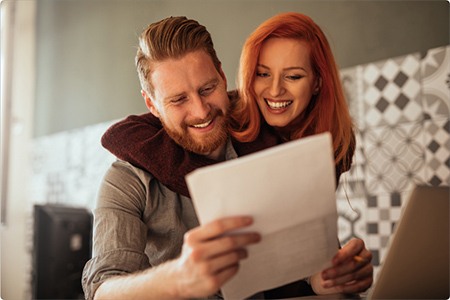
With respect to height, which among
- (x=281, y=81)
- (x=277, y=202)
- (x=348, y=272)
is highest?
(x=281, y=81)

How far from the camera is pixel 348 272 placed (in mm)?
906

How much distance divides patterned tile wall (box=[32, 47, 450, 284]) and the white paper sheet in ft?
2.70

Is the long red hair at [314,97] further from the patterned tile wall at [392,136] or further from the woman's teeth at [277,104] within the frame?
the patterned tile wall at [392,136]

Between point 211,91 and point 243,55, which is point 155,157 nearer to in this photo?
point 211,91

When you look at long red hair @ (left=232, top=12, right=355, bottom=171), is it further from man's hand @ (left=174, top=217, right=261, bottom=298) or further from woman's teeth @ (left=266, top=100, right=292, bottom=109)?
man's hand @ (left=174, top=217, right=261, bottom=298)

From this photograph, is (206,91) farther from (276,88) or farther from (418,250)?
(418,250)

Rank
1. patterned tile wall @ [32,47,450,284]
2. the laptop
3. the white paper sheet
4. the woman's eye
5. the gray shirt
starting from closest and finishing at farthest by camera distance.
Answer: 1. the white paper sheet
2. the laptop
3. the gray shirt
4. the woman's eye
5. patterned tile wall @ [32,47,450,284]

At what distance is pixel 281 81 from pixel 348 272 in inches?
16.1

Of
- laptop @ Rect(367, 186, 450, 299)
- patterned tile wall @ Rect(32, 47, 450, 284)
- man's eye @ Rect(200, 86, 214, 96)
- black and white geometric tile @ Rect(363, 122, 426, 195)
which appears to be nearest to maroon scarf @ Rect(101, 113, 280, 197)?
man's eye @ Rect(200, 86, 214, 96)

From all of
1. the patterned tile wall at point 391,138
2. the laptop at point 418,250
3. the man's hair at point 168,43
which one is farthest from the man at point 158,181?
the patterned tile wall at point 391,138

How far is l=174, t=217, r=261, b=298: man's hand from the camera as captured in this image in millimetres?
609

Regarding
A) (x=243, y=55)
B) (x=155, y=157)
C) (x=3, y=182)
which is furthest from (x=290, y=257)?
(x=3, y=182)

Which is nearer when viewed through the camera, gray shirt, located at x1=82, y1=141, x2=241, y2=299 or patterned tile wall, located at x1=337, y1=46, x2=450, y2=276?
gray shirt, located at x1=82, y1=141, x2=241, y2=299

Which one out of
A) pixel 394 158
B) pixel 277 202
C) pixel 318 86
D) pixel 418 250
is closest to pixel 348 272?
pixel 418 250
